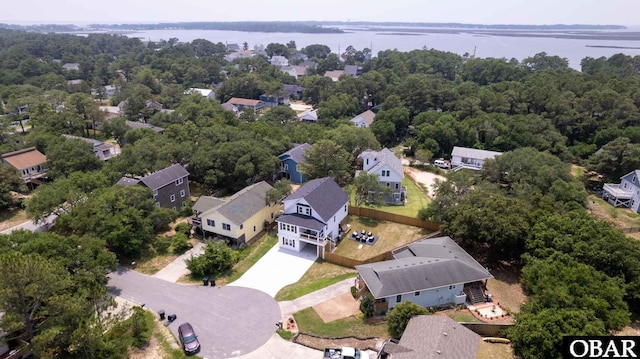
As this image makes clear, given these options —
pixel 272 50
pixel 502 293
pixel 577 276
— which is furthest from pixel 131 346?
pixel 272 50

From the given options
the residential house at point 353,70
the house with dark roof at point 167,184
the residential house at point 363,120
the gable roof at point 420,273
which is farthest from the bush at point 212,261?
the residential house at point 353,70

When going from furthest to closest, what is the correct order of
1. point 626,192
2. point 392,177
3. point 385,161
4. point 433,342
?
1. point 626,192
2. point 385,161
3. point 392,177
4. point 433,342

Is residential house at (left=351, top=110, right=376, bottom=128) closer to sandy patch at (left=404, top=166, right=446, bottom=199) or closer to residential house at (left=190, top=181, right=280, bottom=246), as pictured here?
sandy patch at (left=404, top=166, right=446, bottom=199)

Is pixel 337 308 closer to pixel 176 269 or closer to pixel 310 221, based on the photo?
pixel 310 221

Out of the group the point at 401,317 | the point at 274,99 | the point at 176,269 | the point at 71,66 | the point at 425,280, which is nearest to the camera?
the point at 401,317

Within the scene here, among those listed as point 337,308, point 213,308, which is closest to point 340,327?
point 337,308

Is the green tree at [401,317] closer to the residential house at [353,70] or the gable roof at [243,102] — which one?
the gable roof at [243,102]

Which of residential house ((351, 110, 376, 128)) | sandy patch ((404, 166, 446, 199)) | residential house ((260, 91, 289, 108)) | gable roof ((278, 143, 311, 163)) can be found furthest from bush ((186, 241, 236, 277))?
residential house ((260, 91, 289, 108))

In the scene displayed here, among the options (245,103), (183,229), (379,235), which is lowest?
(379,235)
